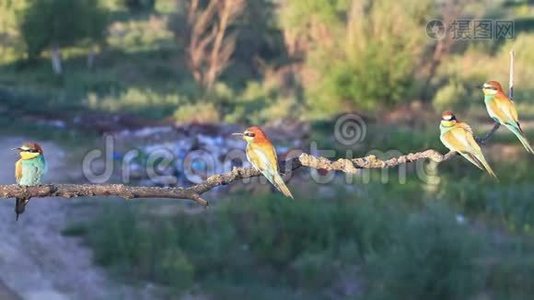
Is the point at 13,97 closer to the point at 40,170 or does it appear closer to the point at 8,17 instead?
the point at 8,17

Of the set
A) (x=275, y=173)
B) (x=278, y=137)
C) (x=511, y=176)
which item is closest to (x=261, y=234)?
(x=511, y=176)

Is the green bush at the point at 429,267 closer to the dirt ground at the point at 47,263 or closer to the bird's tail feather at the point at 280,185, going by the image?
the dirt ground at the point at 47,263

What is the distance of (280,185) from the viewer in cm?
98

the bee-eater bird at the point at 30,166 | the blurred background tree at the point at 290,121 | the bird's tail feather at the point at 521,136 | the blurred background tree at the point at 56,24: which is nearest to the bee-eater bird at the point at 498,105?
the bird's tail feather at the point at 521,136

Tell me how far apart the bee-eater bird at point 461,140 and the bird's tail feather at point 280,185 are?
228mm

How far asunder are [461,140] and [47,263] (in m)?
6.82

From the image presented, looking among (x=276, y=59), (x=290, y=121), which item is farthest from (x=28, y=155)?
(x=276, y=59)

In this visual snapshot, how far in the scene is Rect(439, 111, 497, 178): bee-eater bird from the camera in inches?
41.8

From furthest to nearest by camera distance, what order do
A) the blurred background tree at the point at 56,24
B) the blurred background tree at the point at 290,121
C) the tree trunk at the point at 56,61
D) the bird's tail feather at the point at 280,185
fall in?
1. the tree trunk at the point at 56,61
2. the blurred background tree at the point at 56,24
3. the blurred background tree at the point at 290,121
4. the bird's tail feather at the point at 280,185

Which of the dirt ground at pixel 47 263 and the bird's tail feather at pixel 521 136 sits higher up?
the bird's tail feather at pixel 521 136

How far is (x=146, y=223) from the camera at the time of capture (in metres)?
8.03

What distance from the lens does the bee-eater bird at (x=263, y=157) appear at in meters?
1.01

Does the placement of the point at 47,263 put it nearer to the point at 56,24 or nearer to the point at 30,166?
the point at 30,166

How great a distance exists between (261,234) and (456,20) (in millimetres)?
7545
